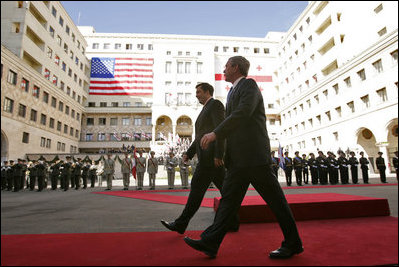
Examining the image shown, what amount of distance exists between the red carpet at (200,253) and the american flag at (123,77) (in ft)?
139

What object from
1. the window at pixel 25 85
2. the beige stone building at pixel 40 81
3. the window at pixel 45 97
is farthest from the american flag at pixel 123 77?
the window at pixel 25 85

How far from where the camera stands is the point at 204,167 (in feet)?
11.2

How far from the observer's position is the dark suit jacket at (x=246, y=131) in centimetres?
235

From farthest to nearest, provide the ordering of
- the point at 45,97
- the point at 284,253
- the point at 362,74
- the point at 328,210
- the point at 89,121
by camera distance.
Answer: the point at 89,121 → the point at 45,97 → the point at 362,74 → the point at 328,210 → the point at 284,253

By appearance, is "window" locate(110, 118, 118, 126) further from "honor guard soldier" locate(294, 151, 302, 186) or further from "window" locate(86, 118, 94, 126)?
"honor guard soldier" locate(294, 151, 302, 186)

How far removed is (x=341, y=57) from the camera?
93.9 feet

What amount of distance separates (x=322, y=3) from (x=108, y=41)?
131 ft

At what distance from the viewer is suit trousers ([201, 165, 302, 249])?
2.24 meters

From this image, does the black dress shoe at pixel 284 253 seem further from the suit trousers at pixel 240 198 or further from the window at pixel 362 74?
the window at pixel 362 74

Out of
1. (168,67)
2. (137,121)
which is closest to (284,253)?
(168,67)

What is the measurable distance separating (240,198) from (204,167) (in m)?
1.04

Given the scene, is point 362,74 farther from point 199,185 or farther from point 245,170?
point 245,170

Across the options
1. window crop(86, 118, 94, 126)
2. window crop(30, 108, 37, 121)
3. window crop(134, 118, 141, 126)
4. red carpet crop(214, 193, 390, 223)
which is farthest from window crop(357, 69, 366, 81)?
window crop(86, 118, 94, 126)

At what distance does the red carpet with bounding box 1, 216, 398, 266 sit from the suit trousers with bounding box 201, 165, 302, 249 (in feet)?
0.58
